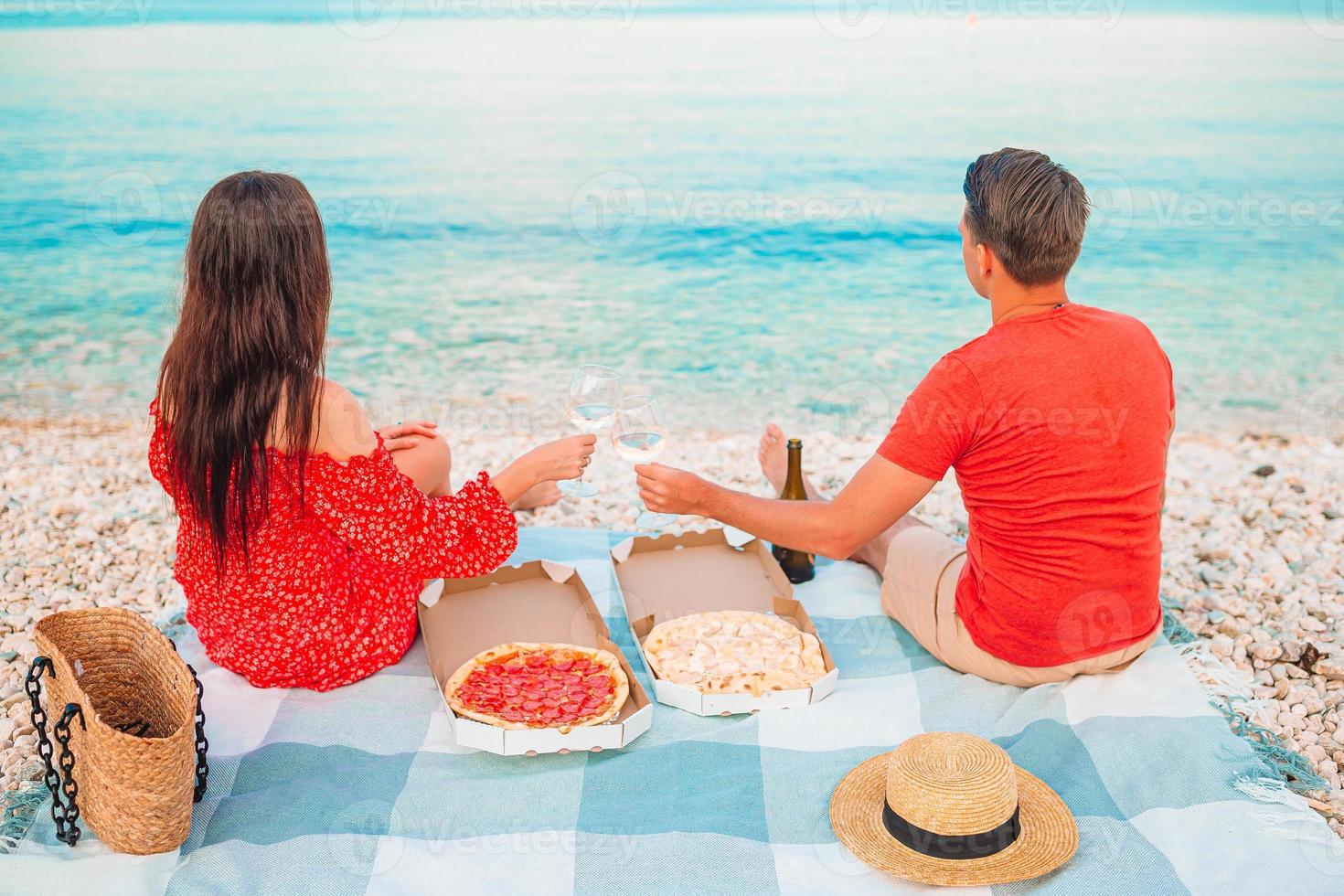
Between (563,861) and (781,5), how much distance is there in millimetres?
27691

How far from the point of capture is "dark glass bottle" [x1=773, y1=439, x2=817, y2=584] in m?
4.60

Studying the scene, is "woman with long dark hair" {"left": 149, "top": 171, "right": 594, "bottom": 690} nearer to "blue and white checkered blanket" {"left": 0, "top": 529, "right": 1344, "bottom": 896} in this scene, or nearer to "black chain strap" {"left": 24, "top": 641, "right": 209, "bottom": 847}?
"blue and white checkered blanket" {"left": 0, "top": 529, "right": 1344, "bottom": 896}

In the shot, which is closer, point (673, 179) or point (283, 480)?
point (283, 480)

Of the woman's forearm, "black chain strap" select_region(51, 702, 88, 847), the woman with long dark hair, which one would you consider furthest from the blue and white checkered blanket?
the woman's forearm

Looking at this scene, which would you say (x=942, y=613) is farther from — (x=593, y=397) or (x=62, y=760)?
(x=62, y=760)

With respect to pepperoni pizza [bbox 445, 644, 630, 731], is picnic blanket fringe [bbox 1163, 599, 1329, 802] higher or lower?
lower

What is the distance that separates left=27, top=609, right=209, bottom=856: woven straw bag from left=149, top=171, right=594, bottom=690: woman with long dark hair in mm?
378

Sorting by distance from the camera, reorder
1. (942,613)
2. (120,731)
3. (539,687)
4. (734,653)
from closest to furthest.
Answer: (120,731)
(539,687)
(734,653)
(942,613)

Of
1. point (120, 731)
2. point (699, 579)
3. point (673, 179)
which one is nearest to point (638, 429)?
point (699, 579)

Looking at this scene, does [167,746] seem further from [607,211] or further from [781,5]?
[781,5]

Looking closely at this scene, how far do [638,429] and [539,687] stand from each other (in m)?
0.95

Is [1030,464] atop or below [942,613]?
atop

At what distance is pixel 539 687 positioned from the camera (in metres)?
3.66

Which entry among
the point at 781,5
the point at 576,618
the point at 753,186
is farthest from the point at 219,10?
the point at 576,618
